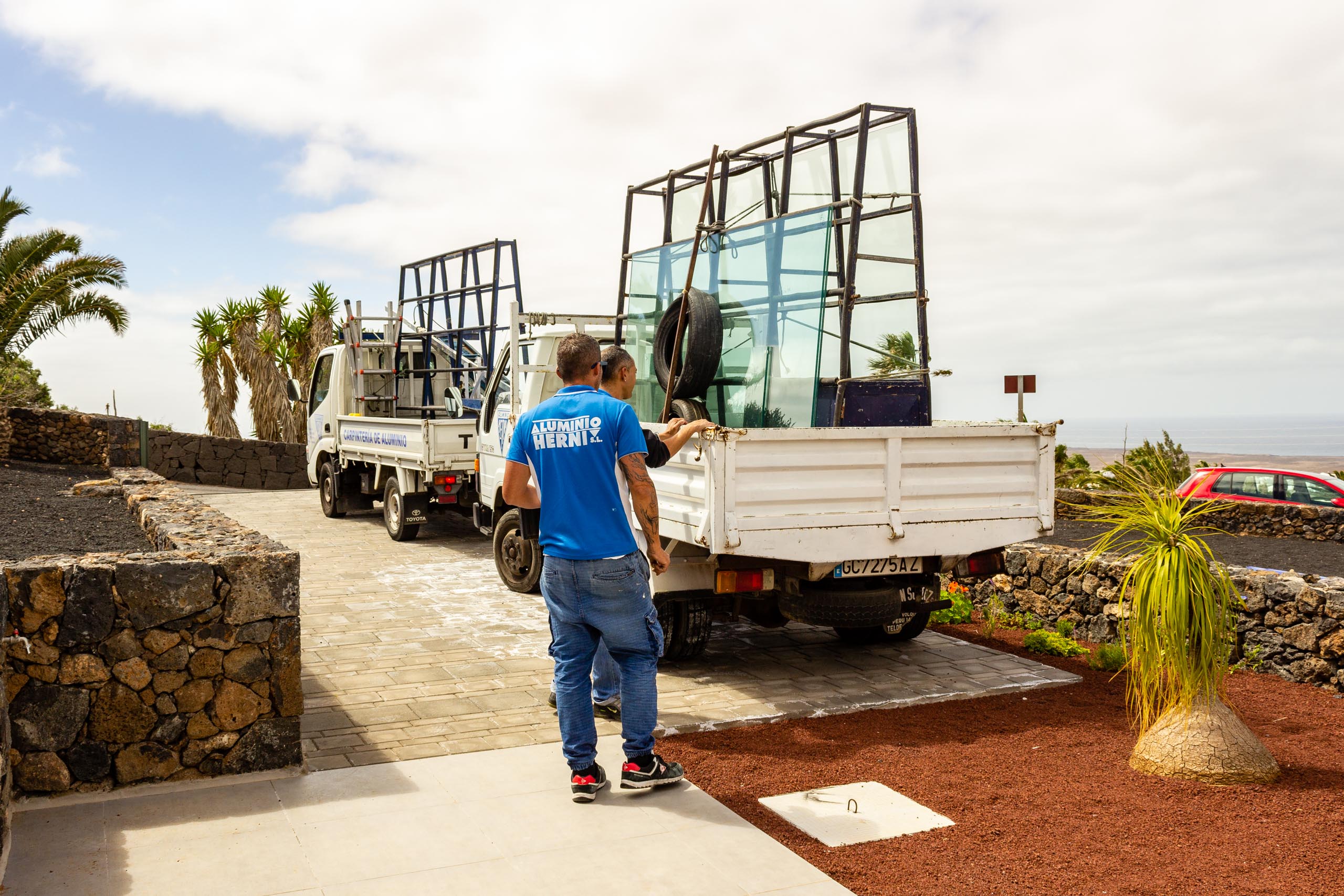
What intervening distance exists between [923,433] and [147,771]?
14.7 ft

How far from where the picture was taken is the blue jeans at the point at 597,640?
475 cm

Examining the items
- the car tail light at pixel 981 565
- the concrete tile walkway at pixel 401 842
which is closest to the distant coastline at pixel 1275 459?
the car tail light at pixel 981 565

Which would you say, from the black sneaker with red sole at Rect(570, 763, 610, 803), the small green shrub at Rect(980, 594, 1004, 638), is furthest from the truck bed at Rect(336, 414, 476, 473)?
the black sneaker with red sole at Rect(570, 763, 610, 803)

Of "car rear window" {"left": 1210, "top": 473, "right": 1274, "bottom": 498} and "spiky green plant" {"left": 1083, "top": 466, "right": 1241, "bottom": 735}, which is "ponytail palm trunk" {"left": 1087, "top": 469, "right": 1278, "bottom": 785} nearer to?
"spiky green plant" {"left": 1083, "top": 466, "right": 1241, "bottom": 735}

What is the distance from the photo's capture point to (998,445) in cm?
681

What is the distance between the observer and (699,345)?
7.50 m

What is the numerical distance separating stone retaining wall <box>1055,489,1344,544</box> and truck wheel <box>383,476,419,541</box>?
7950 mm

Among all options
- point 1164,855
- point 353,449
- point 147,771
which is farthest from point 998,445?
point 353,449

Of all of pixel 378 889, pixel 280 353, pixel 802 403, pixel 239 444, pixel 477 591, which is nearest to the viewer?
pixel 378 889

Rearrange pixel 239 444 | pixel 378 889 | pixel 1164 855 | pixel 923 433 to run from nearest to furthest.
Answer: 1. pixel 378 889
2. pixel 1164 855
3. pixel 923 433
4. pixel 239 444

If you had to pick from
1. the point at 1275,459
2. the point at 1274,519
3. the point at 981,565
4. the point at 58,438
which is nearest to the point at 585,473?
the point at 981,565

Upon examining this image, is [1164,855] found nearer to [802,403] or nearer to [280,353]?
[802,403]

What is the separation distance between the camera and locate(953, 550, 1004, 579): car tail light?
7.04m

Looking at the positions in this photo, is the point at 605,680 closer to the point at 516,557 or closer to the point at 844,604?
the point at 844,604
